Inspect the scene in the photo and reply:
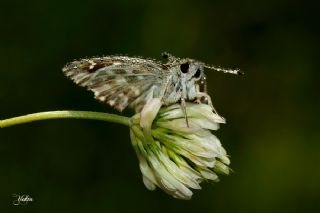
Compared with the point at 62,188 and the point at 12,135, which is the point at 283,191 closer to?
the point at 62,188

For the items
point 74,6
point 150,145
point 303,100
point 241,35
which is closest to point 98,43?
point 74,6
